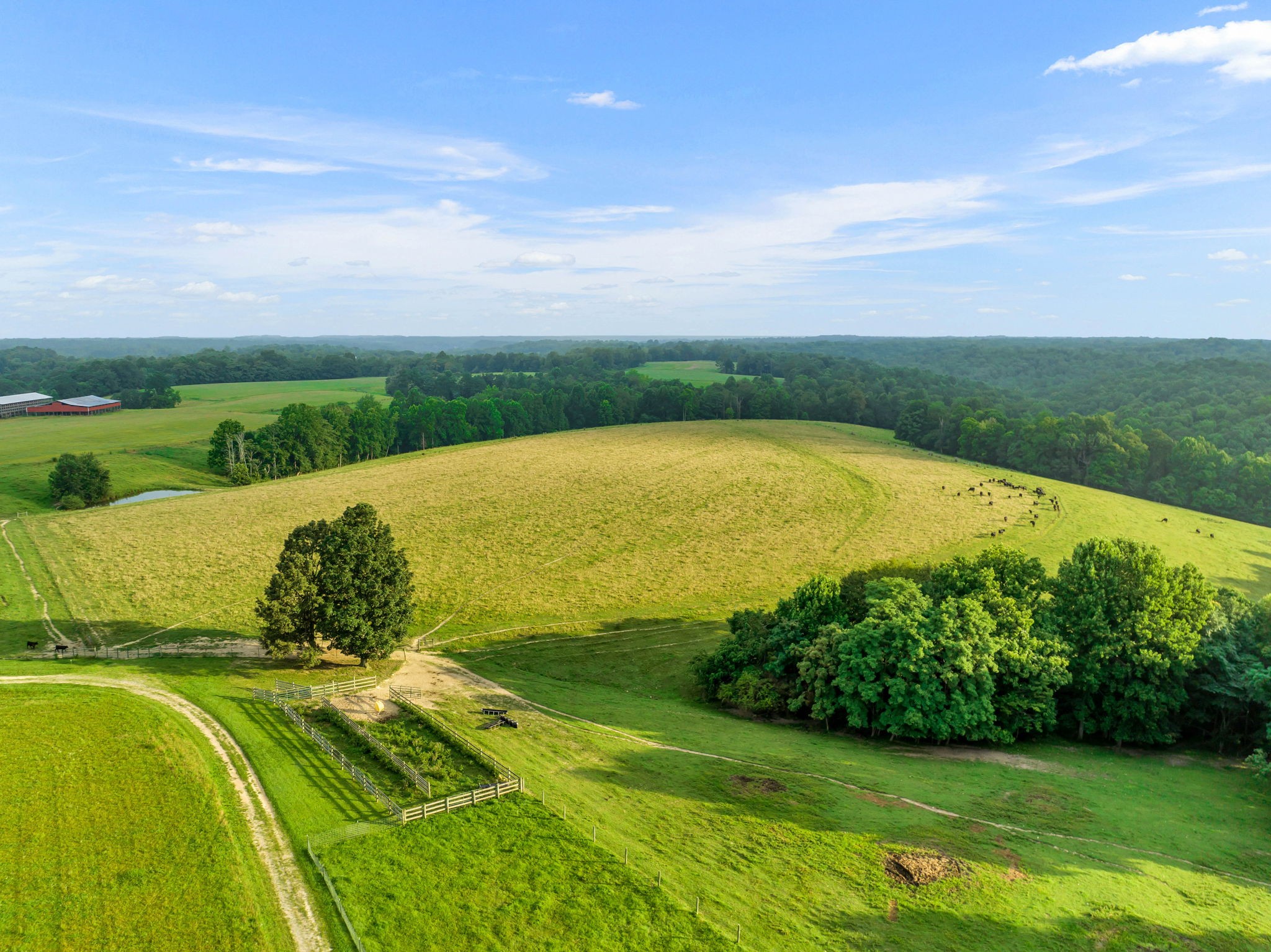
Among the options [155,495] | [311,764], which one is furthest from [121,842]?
[155,495]

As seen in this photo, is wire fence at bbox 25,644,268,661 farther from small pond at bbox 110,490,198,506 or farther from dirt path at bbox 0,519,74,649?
small pond at bbox 110,490,198,506

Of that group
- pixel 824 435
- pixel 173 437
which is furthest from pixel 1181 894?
Answer: pixel 173 437

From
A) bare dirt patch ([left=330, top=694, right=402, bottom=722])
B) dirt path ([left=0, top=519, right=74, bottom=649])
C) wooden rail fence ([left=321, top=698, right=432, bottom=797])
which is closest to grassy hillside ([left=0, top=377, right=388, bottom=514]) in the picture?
dirt path ([left=0, top=519, right=74, bottom=649])

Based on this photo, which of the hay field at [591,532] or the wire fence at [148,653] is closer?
the wire fence at [148,653]

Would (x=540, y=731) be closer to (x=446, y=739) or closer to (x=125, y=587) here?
(x=446, y=739)


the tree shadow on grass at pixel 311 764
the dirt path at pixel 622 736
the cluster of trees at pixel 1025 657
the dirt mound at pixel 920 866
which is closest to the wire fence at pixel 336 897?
the tree shadow on grass at pixel 311 764

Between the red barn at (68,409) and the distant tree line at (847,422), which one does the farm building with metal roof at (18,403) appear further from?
the distant tree line at (847,422)
